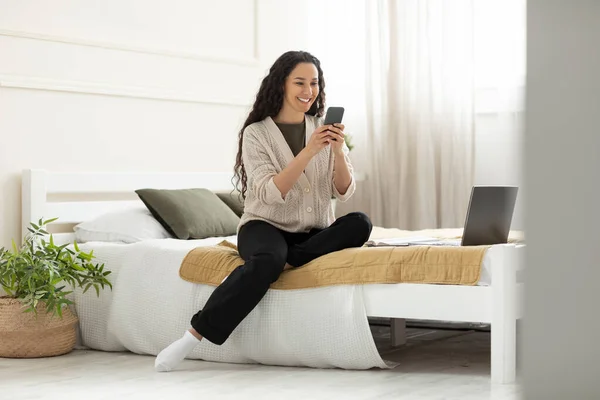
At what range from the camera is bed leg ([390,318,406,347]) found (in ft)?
10.7

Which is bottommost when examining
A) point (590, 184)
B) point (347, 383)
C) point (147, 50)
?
point (347, 383)

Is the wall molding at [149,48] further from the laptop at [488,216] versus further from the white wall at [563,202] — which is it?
the white wall at [563,202]

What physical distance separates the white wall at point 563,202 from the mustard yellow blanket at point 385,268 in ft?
7.39

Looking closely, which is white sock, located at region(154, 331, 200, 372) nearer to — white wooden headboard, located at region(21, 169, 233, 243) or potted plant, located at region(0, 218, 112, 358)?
potted plant, located at region(0, 218, 112, 358)

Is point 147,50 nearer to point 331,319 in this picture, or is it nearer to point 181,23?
point 181,23

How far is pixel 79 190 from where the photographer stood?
150 inches

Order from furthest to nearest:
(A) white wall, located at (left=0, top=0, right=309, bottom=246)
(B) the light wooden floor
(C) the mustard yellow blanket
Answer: (A) white wall, located at (left=0, top=0, right=309, bottom=246) → (C) the mustard yellow blanket → (B) the light wooden floor

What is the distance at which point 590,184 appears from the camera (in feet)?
1.17

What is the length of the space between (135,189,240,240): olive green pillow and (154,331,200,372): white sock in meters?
0.94

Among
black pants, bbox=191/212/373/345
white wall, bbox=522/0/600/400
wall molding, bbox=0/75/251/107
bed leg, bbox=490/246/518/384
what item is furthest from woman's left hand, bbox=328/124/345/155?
white wall, bbox=522/0/600/400

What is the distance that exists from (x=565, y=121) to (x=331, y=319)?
2.39 metres

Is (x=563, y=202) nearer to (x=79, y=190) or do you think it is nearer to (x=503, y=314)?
(x=503, y=314)

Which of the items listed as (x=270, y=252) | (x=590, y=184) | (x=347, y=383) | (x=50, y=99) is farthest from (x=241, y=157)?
(x=590, y=184)

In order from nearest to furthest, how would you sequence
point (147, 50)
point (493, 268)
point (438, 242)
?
point (493, 268)
point (438, 242)
point (147, 50)
